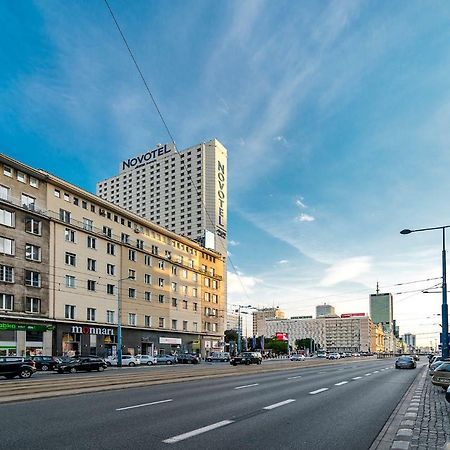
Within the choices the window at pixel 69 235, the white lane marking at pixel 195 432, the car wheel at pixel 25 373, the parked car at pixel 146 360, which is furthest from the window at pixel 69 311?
the white lane marking at pixel 195 432

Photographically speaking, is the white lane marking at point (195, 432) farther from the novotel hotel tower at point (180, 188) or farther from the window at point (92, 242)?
the novotel hotel tower at point (180, 188)

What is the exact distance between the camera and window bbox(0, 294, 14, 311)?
1880 inches

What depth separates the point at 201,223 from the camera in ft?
498

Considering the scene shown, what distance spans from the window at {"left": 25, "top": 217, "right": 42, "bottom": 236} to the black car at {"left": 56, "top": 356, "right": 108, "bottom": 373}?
18310 millimetres

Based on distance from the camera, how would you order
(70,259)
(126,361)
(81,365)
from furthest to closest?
(70,259) < (126,361) < (81,365)

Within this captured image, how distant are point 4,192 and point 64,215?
866 cm

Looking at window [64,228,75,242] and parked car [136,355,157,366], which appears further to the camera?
parked car [136,355,157,366]

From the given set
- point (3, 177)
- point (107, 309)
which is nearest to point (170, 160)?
point (107, 309)

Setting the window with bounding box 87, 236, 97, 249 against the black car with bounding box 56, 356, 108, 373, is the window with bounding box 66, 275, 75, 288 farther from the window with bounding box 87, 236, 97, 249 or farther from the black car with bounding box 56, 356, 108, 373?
the black car with bounding box 56, 356, 108, 373

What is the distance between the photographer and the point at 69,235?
58062 millimetres

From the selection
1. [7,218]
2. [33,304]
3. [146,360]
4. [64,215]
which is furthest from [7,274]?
[146,360]

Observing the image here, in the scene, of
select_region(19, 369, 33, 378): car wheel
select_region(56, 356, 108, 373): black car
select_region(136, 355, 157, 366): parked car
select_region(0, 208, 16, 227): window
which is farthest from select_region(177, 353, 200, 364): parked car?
select_region(19, 369, 33, 378): car wheel

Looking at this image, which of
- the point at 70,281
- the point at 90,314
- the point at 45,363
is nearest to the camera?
the point at 45,363

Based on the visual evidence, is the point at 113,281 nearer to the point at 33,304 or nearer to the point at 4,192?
the point at 33,304
